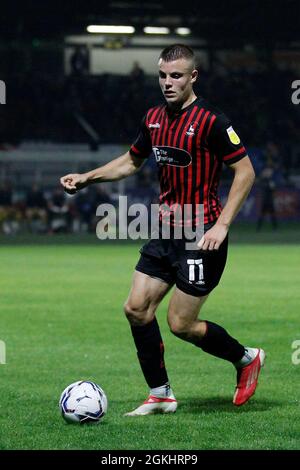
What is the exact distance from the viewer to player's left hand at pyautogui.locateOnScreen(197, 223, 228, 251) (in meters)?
6.87

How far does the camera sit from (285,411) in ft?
24.1

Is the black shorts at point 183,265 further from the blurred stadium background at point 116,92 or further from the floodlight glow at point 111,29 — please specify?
the floodlight glow at point 111,29

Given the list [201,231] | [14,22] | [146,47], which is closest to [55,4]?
[14,22]

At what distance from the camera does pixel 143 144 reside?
757cm

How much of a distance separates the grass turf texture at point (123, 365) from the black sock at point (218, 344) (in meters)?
0.37

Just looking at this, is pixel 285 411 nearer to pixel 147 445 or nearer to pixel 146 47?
pixel 147 445

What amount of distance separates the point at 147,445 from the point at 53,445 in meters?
0.53

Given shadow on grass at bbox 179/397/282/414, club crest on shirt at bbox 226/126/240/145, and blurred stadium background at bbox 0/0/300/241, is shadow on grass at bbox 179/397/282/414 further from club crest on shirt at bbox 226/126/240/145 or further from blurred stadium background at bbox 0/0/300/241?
blurred stadium background at bbox 0/0/300/241

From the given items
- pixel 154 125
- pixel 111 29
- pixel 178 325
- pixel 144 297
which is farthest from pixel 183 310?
pixel 111 29

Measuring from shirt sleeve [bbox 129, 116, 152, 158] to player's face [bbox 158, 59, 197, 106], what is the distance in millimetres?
354

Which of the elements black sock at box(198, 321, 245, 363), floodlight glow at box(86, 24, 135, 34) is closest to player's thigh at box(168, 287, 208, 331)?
black sock at box(198, 321, 245, 363)

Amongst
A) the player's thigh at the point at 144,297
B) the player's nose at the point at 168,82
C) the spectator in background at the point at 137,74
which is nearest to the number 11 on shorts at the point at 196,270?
the player's thigh at the point at 144,297

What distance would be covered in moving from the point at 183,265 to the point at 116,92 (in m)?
35.0
